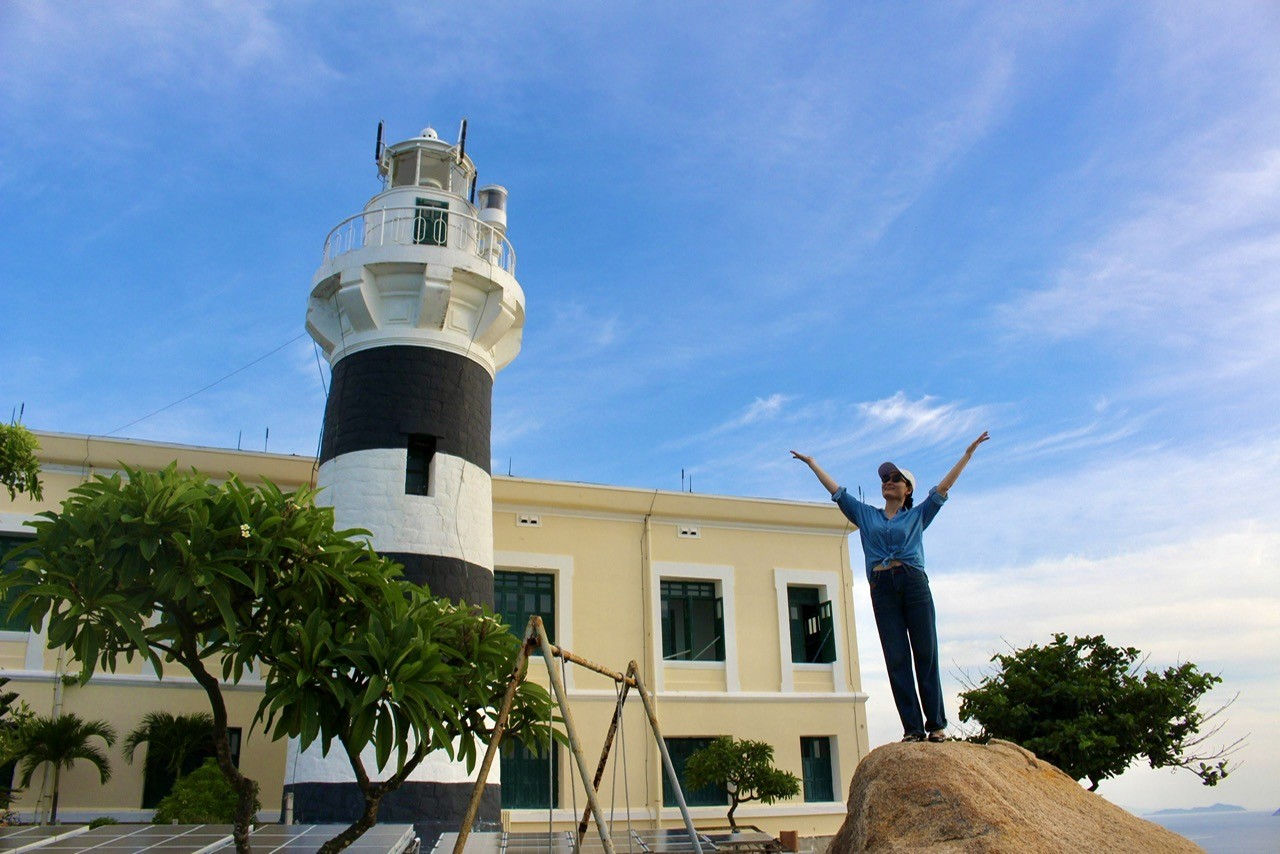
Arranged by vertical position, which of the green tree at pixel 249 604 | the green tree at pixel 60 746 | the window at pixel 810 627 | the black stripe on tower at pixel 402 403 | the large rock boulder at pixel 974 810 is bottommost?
the large rock boulder at pixel 974 810

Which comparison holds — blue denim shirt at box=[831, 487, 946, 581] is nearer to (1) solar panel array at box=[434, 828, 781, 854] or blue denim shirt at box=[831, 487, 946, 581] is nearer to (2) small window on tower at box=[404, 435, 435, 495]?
(1) solar panel array at box=[434, 828, 781, 854]

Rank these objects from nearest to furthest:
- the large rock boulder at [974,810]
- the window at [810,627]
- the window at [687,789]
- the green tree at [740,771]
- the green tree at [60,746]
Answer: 1. the large rock boulder at [974,810]
2. the green tree at [60,746]
3. the green tree at [740,771]
4. the window at [687,789]
5. the window at [810,627]

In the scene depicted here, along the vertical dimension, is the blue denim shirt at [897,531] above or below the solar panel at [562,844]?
above

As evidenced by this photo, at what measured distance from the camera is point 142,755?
646 inches

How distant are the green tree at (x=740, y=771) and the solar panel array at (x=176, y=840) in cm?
812

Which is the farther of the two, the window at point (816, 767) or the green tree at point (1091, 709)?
the window at point (816, 767)

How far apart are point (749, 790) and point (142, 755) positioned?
33.5ft

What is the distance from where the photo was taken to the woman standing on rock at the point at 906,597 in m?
6.64

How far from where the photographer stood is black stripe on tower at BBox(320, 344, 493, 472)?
15773mm

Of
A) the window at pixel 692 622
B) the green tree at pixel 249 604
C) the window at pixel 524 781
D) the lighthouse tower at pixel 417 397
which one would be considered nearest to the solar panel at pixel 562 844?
the lighthouse tower at pixel 417 397

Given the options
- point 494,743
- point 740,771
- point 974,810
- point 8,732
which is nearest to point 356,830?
point 494,743

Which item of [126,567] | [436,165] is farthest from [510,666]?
[436,165]

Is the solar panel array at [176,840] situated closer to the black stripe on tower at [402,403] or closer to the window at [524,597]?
the black stripe on tower at [402,403]

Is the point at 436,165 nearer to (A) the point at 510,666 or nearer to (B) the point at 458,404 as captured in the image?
(B) the point at 458,404
